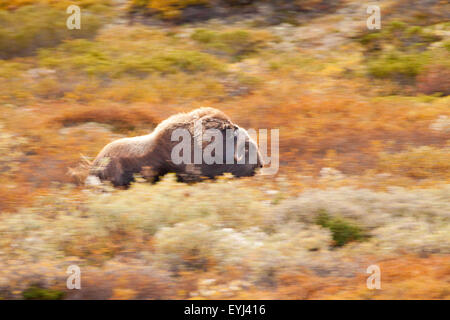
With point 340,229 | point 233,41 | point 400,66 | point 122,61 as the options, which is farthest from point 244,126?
point 233,41

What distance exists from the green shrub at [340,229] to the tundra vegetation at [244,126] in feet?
0.05

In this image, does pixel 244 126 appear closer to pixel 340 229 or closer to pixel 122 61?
pixel 340 229

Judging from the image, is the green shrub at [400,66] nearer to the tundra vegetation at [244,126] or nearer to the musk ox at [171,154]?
the tundra vegetation at [244,126]

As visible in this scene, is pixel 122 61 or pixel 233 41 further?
pixel 233 41

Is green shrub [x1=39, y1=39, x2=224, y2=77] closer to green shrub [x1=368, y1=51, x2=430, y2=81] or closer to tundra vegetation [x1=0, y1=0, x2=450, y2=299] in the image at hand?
tundra vegetation [x1=0, y1=0, x2=450, y2=299]

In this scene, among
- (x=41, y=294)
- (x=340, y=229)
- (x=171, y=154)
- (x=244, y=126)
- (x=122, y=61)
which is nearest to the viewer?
(x=41, y=294)

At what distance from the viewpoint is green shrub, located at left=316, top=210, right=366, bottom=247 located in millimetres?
6088

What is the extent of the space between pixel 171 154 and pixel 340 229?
2.34m

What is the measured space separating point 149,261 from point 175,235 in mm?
372

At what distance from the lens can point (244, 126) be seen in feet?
34.9

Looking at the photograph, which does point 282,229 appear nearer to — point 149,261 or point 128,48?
point 149,261

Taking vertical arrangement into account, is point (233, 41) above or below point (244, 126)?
above

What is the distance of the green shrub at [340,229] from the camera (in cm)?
609
